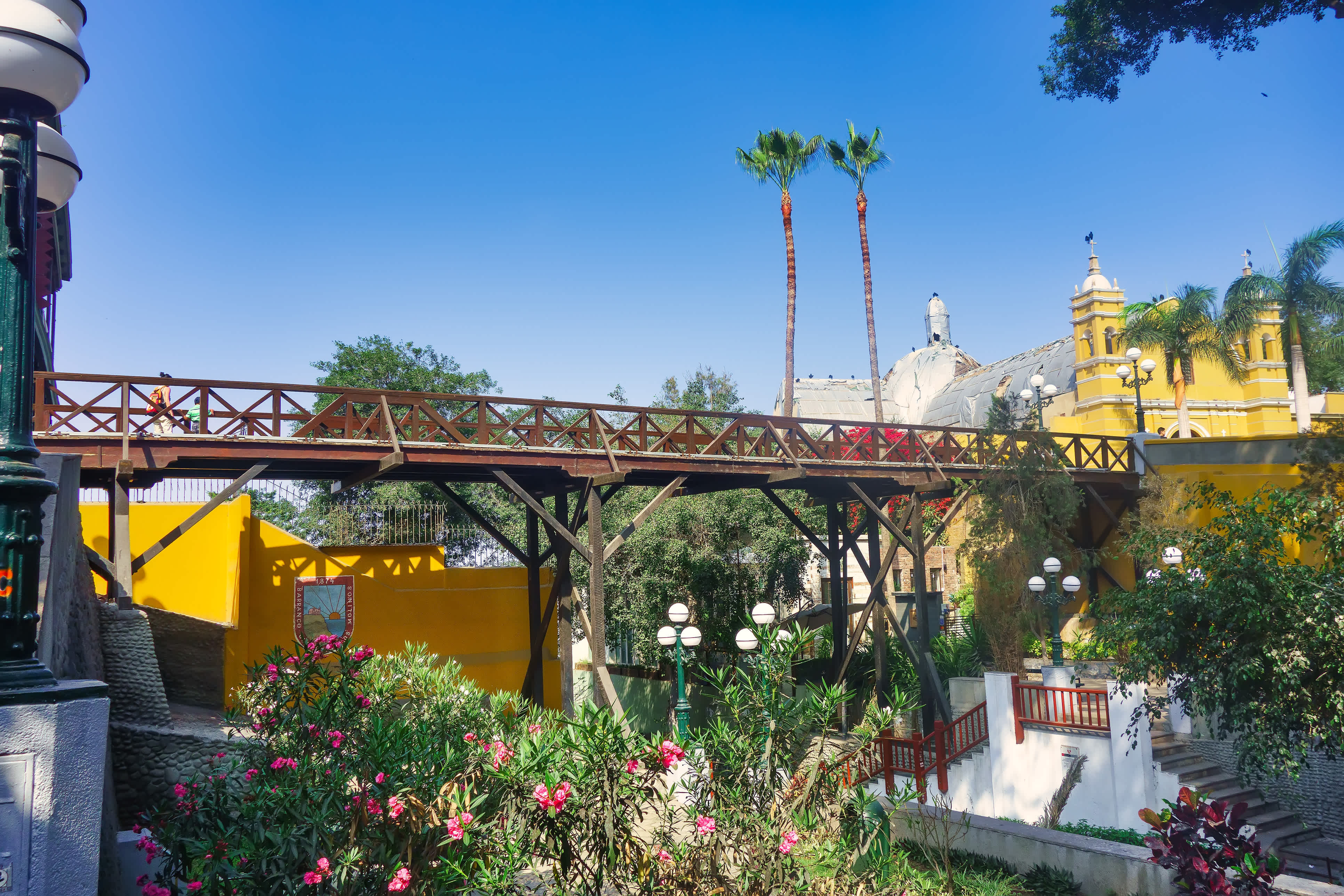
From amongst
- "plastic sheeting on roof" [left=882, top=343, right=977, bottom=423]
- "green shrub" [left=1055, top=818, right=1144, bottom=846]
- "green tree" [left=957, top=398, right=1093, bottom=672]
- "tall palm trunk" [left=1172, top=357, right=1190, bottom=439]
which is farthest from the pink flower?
"plastic sheeting on roof" [left=882, top=343, right=977, bottom=423]

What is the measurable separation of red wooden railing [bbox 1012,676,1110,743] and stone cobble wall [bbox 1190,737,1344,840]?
1.39m

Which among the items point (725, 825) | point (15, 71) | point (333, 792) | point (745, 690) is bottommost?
point (725, 825)

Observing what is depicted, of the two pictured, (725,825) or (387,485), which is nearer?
(725,825)

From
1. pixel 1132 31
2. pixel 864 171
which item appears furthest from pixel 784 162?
pixel 1132 31

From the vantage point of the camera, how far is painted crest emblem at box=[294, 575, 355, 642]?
12.8 m

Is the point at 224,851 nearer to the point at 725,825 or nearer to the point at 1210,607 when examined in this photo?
the point at 725,825

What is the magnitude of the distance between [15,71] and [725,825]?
4.40m

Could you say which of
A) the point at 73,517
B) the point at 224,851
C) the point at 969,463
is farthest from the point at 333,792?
the point at 969,463

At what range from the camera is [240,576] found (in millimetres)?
12164

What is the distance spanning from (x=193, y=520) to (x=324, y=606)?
3492mm

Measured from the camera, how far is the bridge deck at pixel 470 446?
9812 millimetres

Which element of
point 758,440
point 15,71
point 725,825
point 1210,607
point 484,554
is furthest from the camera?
point 484,554

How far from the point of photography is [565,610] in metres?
12.8

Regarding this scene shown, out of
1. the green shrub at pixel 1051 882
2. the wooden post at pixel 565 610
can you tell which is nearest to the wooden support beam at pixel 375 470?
the wooden post at pixel 565 610
